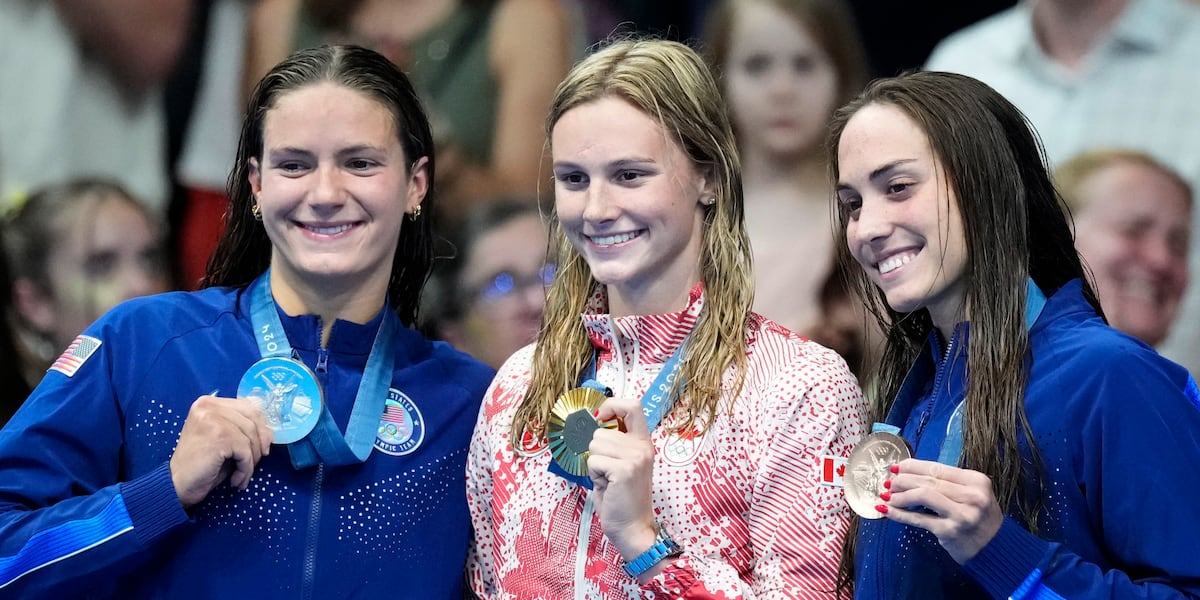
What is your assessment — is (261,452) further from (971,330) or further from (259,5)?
(259,5)

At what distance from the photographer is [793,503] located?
105 inches

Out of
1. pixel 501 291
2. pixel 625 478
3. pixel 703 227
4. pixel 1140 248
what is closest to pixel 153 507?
pixel 625 478

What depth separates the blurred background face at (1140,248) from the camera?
4.84 m

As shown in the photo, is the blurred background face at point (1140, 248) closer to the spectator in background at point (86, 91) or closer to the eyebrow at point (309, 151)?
the eyebrow at point (309, 151)

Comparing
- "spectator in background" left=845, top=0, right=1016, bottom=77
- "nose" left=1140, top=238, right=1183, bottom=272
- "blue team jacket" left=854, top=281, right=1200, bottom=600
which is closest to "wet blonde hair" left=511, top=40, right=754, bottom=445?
"blue team jacket" left=854, top=281, right=1200, bottom=600

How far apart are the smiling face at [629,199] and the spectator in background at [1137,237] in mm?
2485

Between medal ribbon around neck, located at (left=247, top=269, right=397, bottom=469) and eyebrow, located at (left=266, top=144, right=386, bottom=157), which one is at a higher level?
eyebrow, located at (left=266, top=144, right=386, bottom=157)

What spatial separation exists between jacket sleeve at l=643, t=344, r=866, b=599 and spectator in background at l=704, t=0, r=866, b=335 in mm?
2228

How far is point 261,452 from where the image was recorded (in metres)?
2.82

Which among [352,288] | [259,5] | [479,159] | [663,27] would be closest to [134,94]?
[259,5]

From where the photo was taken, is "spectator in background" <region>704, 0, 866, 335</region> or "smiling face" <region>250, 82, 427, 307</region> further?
"spectator in background" <region>704, 0, 866, 335</region>

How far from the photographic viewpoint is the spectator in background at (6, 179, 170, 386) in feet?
18.0

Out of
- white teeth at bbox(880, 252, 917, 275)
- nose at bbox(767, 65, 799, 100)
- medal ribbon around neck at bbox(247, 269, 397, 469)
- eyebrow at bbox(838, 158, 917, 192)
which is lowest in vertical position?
medal ribbon around neck at bbox(247, 269, 397, 469)

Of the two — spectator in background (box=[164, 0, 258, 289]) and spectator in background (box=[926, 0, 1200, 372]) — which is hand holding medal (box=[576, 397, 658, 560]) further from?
spectator in background (box=[164, 0, 258, 289])
